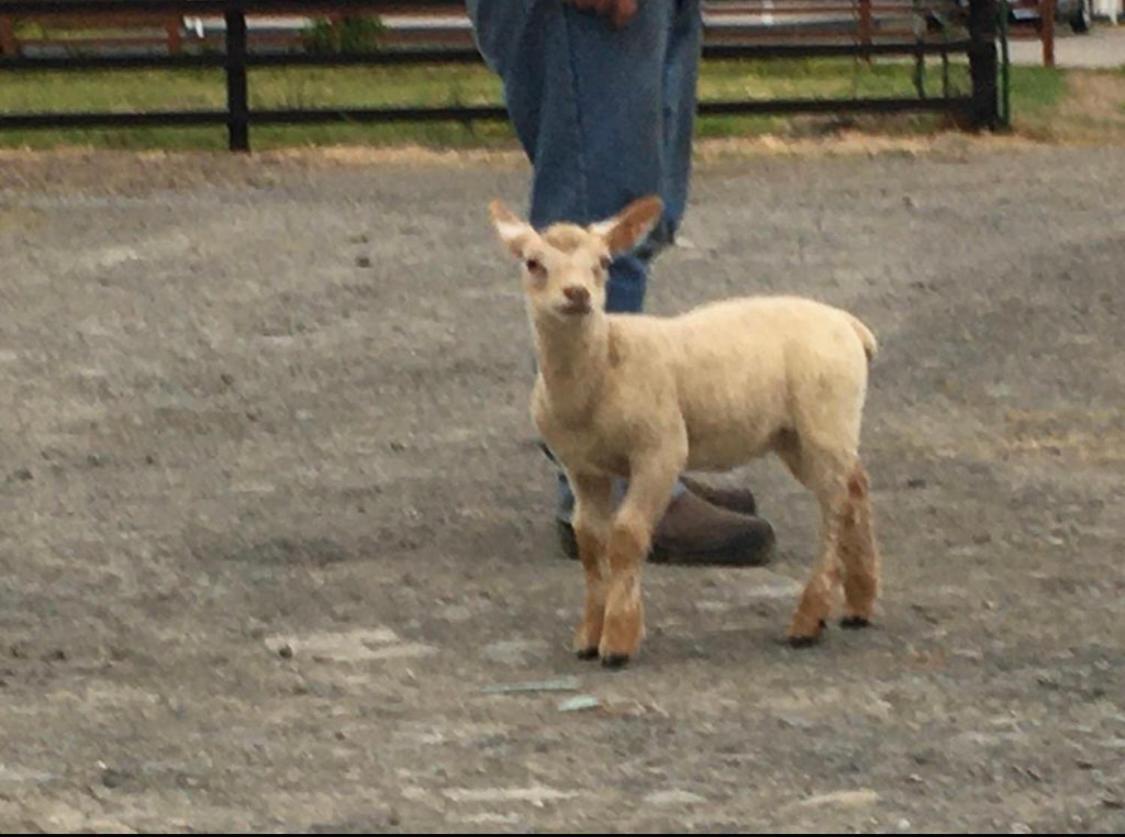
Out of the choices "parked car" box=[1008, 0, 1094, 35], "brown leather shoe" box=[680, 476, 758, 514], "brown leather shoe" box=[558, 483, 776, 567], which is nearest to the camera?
"brown leather shoe" box=[558, 483, 776, 567]

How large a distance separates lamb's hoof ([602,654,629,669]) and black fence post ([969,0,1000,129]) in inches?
492

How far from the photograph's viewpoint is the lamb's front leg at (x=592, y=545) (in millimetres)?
4992

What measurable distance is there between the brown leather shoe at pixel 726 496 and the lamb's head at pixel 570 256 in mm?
1172

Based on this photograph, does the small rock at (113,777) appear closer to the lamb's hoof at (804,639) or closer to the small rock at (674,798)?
the small rock at (674,798)

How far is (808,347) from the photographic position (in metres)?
5.07

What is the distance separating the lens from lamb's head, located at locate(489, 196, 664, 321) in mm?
4785

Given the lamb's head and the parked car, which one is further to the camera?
the parked car

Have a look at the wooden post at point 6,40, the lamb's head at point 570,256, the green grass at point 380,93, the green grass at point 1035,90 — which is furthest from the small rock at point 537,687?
the wooden post at point 6,40

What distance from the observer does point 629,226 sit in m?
4.90

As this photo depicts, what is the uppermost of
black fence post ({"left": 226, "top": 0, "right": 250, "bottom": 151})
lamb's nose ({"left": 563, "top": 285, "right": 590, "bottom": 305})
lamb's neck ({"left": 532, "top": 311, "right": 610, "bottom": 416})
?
lamb's nose ({"left": 563, "top": 285, "right": 590, "bottom": 305})

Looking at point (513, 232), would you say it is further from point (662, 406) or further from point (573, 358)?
point (662, 406)

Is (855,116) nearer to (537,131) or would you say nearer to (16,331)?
(16,331)

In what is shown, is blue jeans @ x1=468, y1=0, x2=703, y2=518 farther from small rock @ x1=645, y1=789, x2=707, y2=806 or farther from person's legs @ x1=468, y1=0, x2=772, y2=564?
small rock @ x1=645, y1=789, x2=707, y2=806

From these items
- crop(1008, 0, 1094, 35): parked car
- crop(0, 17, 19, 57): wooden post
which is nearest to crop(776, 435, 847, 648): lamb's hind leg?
crop(0, 17, 19, 57): wooden post
